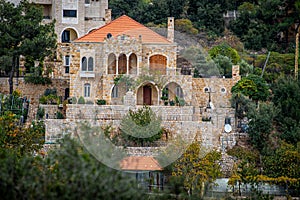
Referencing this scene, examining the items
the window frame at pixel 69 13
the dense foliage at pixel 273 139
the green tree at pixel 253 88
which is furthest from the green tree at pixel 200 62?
the window frame at pixel 69 13

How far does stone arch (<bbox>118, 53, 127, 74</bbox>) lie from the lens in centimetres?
6100

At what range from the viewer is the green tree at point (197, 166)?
5228cm

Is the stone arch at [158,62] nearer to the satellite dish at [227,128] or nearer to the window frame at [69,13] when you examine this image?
the satellite dish at [227,128]

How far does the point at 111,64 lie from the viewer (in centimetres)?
6138

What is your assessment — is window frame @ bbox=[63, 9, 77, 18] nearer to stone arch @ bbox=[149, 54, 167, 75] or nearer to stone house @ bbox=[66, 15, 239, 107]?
stone house @ bbox=[66, 15, 239, 107]

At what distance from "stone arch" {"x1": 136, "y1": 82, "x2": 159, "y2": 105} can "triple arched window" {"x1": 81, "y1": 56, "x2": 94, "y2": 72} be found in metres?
3.29

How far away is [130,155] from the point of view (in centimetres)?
5469

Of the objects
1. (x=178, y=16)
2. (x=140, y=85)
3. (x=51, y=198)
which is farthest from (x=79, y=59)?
(x=51, y=198)

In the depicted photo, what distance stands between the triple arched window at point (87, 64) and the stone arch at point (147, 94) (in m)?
3.29

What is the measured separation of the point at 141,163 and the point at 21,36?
13.5 meters

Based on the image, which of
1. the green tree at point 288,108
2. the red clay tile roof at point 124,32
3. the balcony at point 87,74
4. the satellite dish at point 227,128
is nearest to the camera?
the satellite dish at point 227,128

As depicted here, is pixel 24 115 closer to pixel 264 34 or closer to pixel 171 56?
pixel 171 56

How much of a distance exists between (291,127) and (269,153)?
2.68m

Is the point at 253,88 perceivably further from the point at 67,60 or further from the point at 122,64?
the point at 67,60
